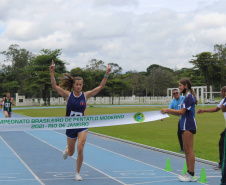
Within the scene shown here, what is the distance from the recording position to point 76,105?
23.2 ft

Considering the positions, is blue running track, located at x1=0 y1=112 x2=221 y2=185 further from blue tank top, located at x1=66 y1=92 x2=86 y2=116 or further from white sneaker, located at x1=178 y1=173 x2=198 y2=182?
blue tank top, located at x1=66 y1=92 x2=86 y2=116

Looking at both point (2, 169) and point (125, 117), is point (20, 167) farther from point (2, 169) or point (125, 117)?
point (125, 117)

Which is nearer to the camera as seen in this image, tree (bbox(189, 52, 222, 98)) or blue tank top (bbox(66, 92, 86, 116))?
blue tank top (bbox(66, 92, 86, 116))

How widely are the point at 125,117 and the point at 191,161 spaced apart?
1802mm

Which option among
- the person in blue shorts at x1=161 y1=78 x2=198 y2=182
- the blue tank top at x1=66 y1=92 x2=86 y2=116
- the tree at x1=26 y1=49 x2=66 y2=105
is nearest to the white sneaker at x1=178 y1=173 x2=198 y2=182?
the person in blue shorts at x1=161 y1=78 x2=198 y2=182

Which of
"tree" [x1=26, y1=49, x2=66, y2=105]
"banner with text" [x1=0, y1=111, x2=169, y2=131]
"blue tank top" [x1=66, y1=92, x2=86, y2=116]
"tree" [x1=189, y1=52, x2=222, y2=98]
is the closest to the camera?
"blue tank top" [x1=66, y1=92, x2=86, y2=116]

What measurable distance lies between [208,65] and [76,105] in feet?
253

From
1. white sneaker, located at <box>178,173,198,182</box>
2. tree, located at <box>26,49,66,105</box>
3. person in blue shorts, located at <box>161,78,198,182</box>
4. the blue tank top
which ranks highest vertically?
tree, located at <box>26,49,66,105</box>

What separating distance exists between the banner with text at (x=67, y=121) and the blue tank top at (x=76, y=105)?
10 cm

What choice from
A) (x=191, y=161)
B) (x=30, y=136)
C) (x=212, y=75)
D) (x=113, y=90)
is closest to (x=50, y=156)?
(x=191, y=161)

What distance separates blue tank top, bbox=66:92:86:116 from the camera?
23.1 ft

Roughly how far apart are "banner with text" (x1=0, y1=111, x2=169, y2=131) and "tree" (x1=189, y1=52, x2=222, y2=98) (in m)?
75.3

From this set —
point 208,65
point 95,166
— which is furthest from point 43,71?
point 95,166

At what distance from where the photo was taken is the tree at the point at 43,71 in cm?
7194
